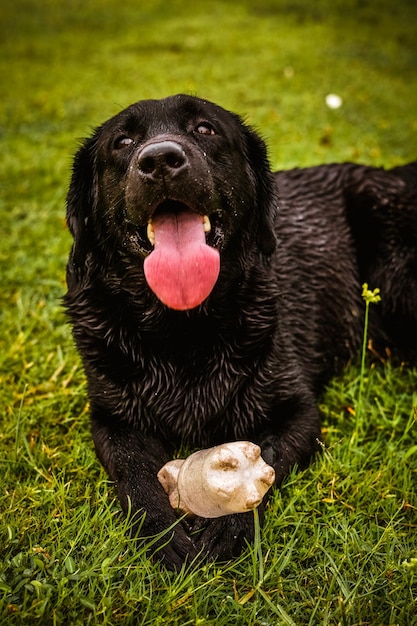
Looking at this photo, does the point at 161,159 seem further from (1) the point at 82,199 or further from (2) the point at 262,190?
(2) the point at 262,190

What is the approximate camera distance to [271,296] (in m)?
2.81

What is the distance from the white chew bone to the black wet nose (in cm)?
105

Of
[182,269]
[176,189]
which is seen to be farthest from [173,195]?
[182,269]

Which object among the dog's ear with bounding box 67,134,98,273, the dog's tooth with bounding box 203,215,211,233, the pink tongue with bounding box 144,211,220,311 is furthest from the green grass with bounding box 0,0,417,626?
the dog's tooth with bounding box 203,215,211,233

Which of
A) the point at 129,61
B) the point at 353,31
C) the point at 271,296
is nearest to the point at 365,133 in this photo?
the point at 271,296

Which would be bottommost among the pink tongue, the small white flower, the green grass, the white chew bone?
the green grass

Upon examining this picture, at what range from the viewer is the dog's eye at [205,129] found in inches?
105

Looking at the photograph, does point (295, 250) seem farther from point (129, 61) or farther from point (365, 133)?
point (129, 61)

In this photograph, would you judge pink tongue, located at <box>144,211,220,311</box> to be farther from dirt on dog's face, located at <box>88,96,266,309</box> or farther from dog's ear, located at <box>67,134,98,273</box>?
dog's ear, located at <box>67,134,98,273</box>

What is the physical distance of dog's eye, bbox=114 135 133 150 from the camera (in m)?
2.62

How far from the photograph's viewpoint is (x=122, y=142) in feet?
8.66

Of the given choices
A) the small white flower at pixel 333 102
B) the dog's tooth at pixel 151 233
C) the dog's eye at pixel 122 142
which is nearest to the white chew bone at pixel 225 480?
the dog's tooth at pixel 151 233

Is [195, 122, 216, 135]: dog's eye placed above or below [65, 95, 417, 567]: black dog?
above

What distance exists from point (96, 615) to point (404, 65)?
12004 mm
